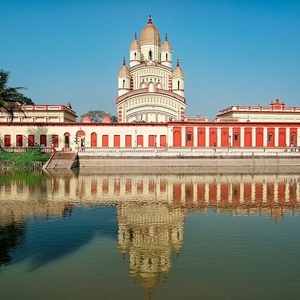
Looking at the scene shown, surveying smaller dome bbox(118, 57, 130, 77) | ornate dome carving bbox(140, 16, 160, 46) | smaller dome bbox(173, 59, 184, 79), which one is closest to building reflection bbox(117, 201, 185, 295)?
smaller dome bbox(118, 57, 130, 77)

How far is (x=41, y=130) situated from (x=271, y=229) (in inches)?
1516

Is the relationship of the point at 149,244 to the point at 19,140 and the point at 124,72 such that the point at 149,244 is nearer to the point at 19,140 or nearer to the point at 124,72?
the point at 19,140

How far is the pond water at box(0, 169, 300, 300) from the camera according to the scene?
389 inches

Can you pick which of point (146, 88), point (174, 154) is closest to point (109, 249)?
point (174, 154)

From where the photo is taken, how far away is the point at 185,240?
1394 cm

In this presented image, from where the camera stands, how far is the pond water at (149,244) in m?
9.89

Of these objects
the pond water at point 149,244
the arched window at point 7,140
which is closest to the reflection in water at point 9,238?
the pond water at point 149,244

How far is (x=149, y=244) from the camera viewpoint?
44.2 ft

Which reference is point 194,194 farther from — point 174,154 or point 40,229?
point 174,154

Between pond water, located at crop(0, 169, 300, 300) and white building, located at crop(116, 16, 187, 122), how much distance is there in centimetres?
3155

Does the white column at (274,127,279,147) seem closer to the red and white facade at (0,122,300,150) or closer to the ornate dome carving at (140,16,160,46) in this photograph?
the red and white facade at (0,122,300,150)

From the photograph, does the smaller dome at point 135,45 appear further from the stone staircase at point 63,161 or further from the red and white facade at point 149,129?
the stone staircase at point 63,161

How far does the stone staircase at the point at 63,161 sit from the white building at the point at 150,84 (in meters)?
15.5

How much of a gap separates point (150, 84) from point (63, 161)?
1947 centimetres
